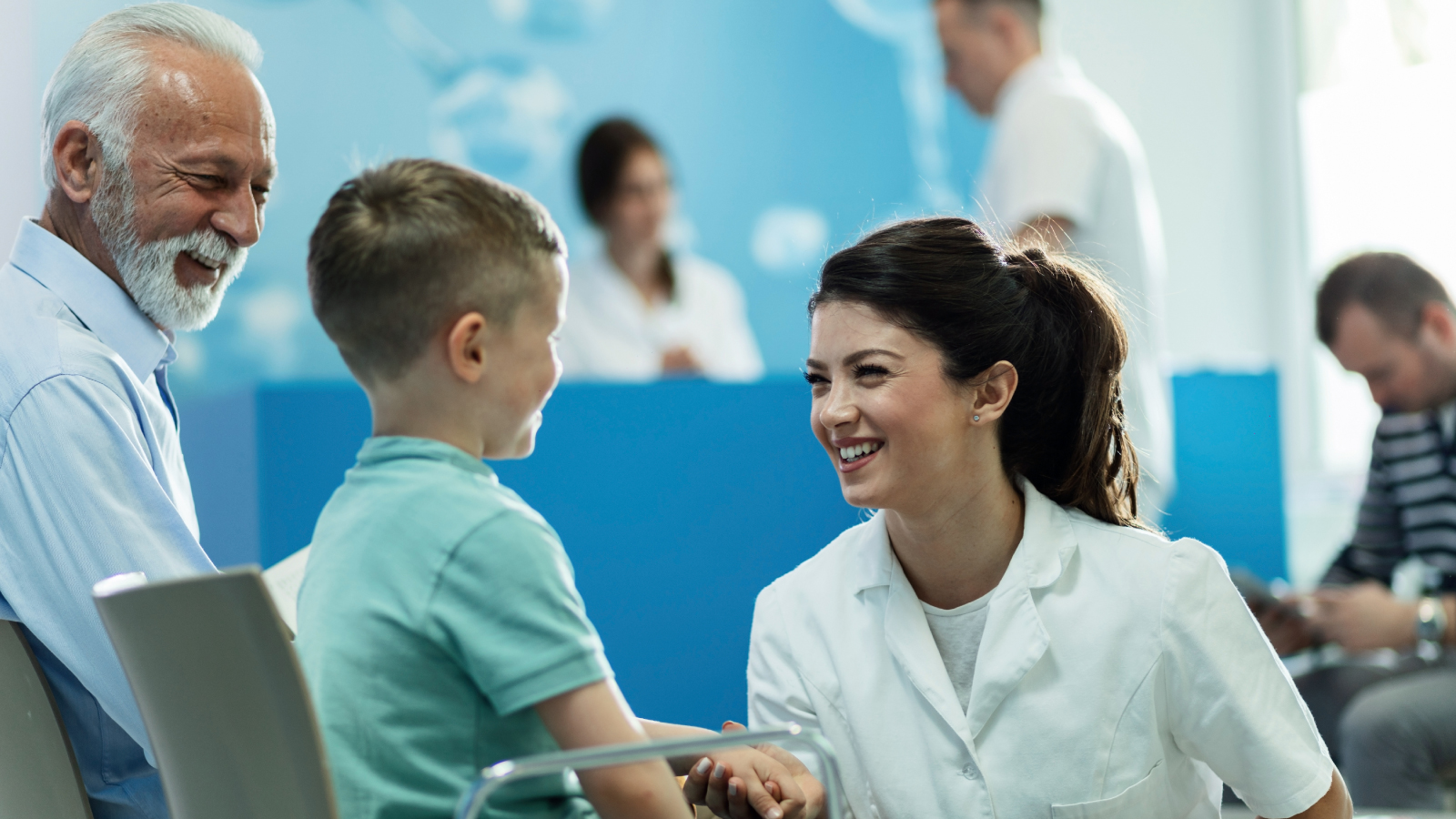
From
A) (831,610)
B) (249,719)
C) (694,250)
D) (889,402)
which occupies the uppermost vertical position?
(694,250)

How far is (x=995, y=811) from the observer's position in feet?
4.43

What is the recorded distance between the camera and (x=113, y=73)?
4.91ft

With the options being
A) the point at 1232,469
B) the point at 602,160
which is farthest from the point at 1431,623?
the point at 602,160

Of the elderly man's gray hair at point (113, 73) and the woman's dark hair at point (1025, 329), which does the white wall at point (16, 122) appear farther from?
the woman's dark hair at point (1025, 329)

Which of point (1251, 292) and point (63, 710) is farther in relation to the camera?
point (1251, 292)

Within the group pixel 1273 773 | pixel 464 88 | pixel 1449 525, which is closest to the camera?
pixel 1273 773

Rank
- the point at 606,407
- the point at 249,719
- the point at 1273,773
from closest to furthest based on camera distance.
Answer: the point at 249,719, the point at 1273,773, the point at 606,407

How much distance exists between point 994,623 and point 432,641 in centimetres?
69

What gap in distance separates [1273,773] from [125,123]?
1470 millimetres

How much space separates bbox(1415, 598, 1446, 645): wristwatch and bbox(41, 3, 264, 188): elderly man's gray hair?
242cm

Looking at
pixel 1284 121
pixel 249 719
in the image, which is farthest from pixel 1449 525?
pixel 1284 121

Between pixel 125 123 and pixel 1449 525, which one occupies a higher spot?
pixel 125 123

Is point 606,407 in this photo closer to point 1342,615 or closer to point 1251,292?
point 1342,615

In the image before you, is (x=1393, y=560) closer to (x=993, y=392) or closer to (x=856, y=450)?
(x=993, y=392)
